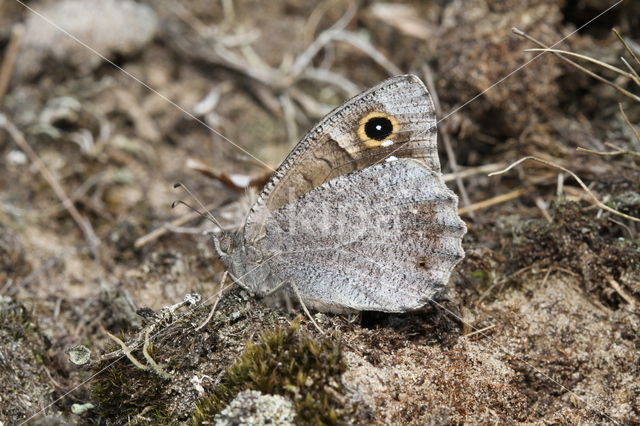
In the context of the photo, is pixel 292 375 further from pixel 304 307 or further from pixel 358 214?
pixel 358 214

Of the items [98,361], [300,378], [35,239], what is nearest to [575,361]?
[300,378]

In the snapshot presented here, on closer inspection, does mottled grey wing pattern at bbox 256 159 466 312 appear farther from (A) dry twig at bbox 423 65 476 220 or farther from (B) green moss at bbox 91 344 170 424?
(A) dry twig at bbox 423 65 476 220

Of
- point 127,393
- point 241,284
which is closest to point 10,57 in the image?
point 241,284

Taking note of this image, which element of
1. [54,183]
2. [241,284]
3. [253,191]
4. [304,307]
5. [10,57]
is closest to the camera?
[304,307]

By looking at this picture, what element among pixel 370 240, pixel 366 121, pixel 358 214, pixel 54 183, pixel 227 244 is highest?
pixel 366 121

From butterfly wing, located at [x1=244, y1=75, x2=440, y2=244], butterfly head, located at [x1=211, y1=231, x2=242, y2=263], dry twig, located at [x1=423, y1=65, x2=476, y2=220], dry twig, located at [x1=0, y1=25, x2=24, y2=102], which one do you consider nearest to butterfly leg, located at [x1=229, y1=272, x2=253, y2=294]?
butterfly head, located at [x1=211, y1=231, x2=242, y2=263]

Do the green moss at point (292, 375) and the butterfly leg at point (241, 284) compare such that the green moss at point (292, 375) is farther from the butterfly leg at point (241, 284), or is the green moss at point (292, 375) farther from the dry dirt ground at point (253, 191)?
the butterfly leg at point (241, 284)

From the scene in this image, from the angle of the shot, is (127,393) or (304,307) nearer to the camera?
(127,393)
